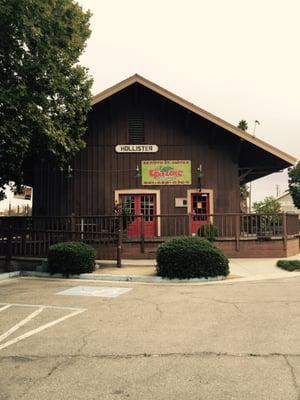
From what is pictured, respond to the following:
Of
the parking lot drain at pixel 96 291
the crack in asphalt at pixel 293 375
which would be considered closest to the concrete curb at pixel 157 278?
the parking lot drain at pixel 96 291

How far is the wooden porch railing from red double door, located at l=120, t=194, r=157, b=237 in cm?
51

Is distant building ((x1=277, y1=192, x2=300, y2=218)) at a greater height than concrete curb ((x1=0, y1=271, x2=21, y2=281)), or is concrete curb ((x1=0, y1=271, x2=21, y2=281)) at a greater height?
distant building ((x1=277, y1=192, x2=300, y2=218))

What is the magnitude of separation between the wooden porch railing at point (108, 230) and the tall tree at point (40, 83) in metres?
2.42

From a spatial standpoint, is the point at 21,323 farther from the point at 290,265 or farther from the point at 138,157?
the point at 138,157

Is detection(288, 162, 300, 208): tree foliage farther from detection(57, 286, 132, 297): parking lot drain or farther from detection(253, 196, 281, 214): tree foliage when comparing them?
detection(57, 286, 132, 297): parking lot drain

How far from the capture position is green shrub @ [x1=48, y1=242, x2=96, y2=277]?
12688mm

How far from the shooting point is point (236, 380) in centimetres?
445

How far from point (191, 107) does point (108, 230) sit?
6269 millimetres

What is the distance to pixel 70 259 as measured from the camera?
12.7 metres

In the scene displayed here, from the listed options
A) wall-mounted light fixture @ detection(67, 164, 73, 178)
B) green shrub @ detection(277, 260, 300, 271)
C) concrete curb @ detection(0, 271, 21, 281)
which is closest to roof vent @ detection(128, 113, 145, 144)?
wall-mounted light fixture @ detection(67, 164, 73, 178)

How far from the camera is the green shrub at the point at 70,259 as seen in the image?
500 inches

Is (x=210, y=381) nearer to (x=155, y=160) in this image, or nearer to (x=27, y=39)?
(x=27, y=39)

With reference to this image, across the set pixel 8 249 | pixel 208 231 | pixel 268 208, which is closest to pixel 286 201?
pixel 268 208

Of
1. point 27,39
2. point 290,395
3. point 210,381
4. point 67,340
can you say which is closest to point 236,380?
point 210,381
